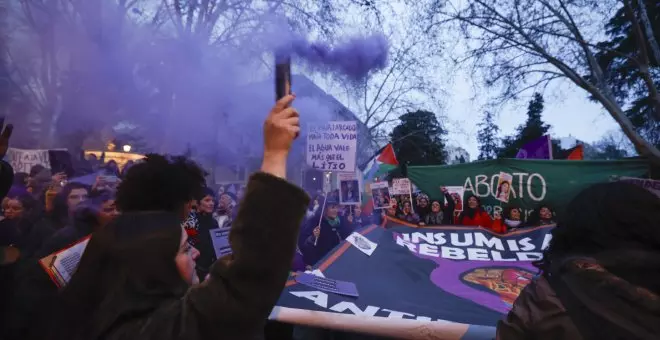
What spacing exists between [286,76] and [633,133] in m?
10.3

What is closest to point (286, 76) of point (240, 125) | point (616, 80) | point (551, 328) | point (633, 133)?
point (551, 328)

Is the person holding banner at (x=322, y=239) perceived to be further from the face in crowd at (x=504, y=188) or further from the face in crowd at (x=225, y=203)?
the face in crowd at (x=504, y=188)

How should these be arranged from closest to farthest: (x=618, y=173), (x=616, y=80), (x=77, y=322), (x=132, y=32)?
(x=77, y=322), (x=132, y=32), (x=618, y=173), (x=616, y=80)

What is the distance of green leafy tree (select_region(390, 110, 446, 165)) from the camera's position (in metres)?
26.4

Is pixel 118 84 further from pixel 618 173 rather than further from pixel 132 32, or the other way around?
pixel 618 173

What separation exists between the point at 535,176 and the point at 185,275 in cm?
781

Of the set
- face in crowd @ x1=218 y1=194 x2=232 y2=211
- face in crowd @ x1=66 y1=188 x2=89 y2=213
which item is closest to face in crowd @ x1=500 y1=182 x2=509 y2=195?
face in crowd @ x1=218 y1=194 x2=232 y2=211

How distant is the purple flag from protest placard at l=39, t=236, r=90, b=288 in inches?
362

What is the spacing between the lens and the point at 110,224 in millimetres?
1236

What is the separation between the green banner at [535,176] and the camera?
7320 millimetres

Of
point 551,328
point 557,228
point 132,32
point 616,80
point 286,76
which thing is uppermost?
point 616,80

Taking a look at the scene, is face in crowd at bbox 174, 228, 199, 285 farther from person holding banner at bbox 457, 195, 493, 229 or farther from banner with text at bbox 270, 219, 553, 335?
person holding banner at bbox 457, 195, 493, 229

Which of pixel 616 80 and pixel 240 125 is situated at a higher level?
pixel 616 80

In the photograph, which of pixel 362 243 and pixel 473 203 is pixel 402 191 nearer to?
pixel 473 203
